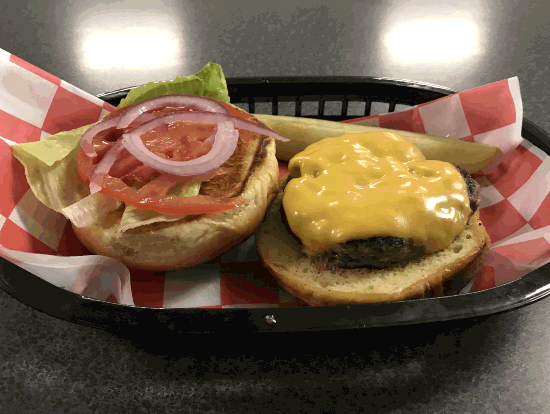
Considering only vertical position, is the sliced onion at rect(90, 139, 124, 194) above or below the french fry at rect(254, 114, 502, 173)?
above

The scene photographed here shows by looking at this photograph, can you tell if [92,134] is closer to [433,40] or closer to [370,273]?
[370,273]

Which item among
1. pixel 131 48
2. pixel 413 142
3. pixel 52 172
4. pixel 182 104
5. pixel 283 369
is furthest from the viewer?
pixel 131 48

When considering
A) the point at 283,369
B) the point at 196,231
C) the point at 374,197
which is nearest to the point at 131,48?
the point at 196,231

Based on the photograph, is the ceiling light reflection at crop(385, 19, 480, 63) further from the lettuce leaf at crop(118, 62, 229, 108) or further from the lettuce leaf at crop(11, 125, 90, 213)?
the lettuce leaf at crop(11, 125, 90, 213)

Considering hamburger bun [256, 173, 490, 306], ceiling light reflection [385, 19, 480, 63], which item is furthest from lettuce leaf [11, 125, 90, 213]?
ceiling light reflection [385, 19, 480, 63]

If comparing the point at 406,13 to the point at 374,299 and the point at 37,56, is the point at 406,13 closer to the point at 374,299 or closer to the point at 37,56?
the point at 37,56

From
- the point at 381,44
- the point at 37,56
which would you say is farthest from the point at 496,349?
the point at 37,56
